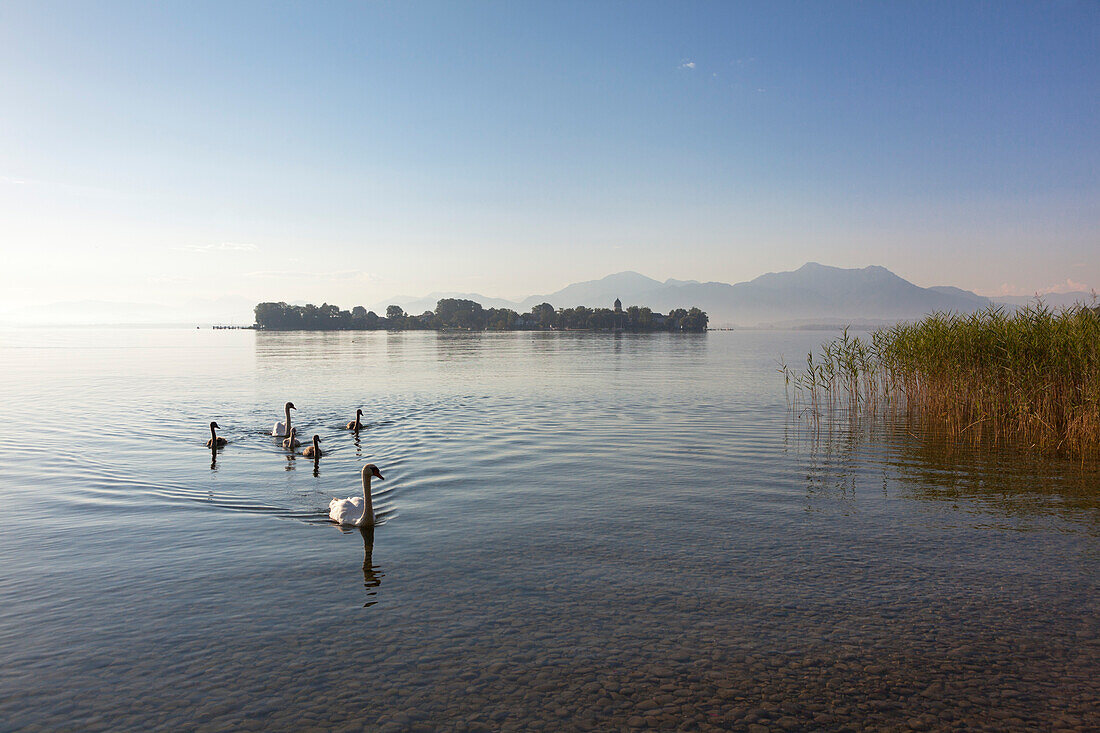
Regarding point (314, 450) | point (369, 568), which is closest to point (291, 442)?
point (314, 450)

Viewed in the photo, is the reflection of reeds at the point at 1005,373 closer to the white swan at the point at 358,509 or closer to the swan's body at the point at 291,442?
the white swan at the point at 358,509

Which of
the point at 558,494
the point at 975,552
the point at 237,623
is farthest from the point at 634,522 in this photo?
the point at 237,623

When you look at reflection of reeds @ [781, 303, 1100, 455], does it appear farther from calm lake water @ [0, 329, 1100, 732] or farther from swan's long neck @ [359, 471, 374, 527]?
swan's long neck @ [359, 471, 374, 527]

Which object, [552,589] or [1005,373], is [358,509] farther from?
[1005,373]

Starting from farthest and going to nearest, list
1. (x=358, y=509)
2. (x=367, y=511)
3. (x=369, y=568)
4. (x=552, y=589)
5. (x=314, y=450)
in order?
1. (x=314, y=450)
2. (x=358, y=509)
3. (x=367, y=511)
4. (x=369, y=568)
5. (x=552, y=589)

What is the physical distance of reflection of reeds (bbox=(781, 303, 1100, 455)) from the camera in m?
23.2

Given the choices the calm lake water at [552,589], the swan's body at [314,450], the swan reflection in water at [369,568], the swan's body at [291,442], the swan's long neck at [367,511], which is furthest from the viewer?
the swan's body at [291,442]

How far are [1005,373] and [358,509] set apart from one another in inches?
1037

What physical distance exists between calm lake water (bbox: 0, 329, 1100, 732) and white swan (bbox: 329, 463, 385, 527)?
0.42 meters

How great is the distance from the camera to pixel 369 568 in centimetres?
1259

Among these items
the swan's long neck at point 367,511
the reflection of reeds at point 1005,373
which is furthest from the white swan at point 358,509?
the reflection of reeds at point 1005,373

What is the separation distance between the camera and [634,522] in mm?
15727

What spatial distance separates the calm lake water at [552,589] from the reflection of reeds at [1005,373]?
7.93ft

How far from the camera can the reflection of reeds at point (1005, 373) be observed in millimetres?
23203
